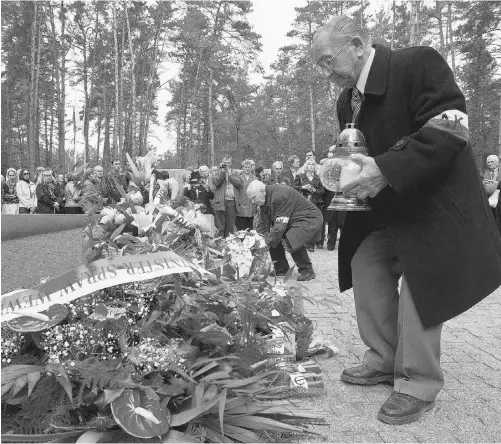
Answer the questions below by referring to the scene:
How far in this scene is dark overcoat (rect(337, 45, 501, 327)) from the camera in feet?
8.64

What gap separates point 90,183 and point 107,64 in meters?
35.0

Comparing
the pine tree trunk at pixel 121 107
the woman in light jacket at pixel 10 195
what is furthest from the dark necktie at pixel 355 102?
the pine tree trunk at pixel 121 107

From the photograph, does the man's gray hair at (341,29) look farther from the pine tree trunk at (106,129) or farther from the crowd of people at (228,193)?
the pine tree trunk at (106,129)

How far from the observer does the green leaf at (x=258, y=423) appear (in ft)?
7.98

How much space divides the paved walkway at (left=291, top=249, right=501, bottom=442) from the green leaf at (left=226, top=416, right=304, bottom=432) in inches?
10.0

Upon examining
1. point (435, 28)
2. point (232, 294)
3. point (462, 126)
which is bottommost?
point (232, 294)

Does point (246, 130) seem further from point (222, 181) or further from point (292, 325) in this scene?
point (292, 325)

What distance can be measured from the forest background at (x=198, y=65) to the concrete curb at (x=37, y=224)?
1161 cm

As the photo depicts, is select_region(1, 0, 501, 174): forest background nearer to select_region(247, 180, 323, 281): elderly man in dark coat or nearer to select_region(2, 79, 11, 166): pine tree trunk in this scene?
select_region(2, 79, 11, 166): pine tree trunk

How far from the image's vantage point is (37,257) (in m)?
8.97

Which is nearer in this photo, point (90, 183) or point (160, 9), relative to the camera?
point (90, 183)

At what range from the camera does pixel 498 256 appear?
2.85m

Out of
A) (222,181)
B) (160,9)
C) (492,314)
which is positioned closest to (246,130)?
(160,9)

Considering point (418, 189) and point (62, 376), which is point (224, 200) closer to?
point (418, 189)
